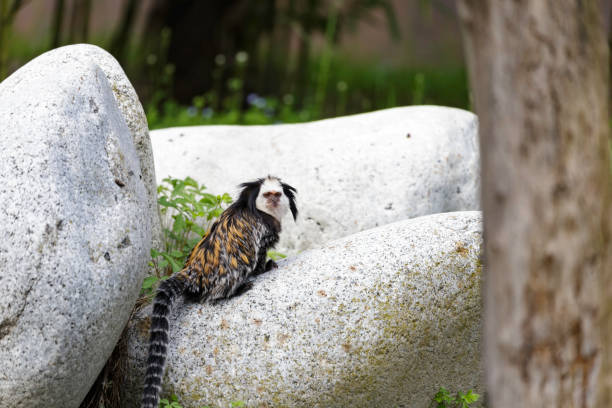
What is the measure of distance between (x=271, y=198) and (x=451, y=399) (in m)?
1.41

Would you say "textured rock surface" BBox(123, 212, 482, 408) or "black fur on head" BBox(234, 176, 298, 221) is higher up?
"black fur on head" BBox(234, 176, 298, 221)

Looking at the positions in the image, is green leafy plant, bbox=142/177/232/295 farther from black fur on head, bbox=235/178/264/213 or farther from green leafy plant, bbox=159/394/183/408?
green leafy plant, bbox=159/394/183/408

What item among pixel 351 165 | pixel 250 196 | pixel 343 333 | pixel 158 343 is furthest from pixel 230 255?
pixel 351 165

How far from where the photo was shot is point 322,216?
16.8 ft

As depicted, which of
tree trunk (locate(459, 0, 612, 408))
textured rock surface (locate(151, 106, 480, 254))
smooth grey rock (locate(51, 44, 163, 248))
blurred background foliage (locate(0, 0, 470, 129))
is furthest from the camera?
blurred background foliage (locate(0, 0, 470, 129))

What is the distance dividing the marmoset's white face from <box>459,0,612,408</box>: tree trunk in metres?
1.95

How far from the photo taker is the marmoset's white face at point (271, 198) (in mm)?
4004

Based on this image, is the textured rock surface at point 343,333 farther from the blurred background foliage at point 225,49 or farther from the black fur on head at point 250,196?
the blurred background foliage at point 225,49

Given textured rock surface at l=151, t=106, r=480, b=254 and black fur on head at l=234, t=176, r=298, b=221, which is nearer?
black fur on head at l=234, t=176, r=298, b=221

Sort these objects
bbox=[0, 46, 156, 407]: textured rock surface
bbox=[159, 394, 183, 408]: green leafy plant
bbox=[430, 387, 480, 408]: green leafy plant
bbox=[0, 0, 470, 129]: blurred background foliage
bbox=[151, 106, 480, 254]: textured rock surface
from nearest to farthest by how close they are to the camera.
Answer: bbox=[0, 46, 156, 407]: textured rock surface < bbox=[159, 394, 183, 408]: green leafy plant < bbox=[430, 387, 480, 408]: green leafy plant < bbox=[151, 106, 480, 254]: textured rock surface < bbox=[0, 0, 470, 129]: blurred background foliage

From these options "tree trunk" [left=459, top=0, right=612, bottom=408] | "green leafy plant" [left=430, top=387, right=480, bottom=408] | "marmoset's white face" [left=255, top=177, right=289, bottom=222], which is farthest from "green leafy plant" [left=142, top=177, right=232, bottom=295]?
"tree trunk" [left=459, top=0, right=612, bottom=408]

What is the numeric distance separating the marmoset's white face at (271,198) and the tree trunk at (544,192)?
76.7 inches

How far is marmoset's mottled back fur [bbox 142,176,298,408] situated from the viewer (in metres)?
3.49

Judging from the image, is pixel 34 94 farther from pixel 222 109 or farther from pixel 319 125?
pixel 222 109
